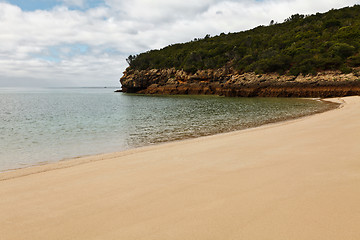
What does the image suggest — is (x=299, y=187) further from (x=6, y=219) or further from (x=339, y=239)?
(x=6, y=219)

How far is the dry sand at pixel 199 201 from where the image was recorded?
217cm

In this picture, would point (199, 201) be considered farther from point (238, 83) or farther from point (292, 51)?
point (292, 51)

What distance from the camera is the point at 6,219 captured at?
269 cm

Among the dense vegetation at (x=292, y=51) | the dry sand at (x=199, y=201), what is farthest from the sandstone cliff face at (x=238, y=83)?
the dry sand at (x=199, y=201)

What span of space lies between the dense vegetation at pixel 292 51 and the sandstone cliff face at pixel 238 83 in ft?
7.43

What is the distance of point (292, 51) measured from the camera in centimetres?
5144

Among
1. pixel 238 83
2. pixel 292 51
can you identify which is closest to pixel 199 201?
pixel 238 83

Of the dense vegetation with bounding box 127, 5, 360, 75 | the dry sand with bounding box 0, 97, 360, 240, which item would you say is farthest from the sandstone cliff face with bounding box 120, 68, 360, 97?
the dry sand with bounding box 0, 97, 360, 240

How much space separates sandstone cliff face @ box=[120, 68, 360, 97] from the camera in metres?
37.4

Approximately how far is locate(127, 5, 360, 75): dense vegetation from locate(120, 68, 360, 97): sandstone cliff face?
7.43 ft

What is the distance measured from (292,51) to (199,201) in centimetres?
5731

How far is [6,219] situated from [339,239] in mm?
3494

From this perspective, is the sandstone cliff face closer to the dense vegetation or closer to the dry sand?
the dense vegetation

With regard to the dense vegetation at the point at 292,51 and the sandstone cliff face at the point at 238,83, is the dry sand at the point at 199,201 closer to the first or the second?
the sandstone cliff face at the point at 238,83
